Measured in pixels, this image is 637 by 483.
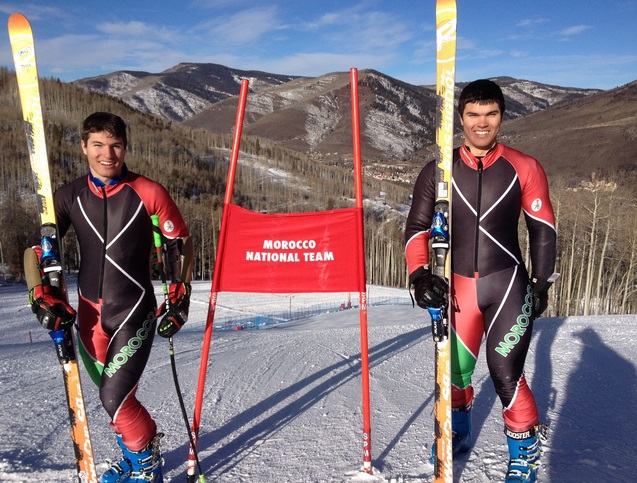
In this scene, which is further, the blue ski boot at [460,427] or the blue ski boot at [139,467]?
the blue ski boot at [460,427]

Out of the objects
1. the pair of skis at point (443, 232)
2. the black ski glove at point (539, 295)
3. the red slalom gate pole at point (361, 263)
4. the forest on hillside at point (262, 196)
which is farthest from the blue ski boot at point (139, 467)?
the forest on hillside at point (262, 196)

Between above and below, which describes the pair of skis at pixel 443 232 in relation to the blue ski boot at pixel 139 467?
above

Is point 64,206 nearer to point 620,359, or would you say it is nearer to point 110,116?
point 110,116

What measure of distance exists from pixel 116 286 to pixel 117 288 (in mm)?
15

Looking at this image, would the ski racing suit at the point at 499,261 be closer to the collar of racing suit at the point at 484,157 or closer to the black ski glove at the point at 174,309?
the collar of racing suit at the point at 484,157

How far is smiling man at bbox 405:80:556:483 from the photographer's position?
9.64ft

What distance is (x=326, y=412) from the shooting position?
14.8 ft

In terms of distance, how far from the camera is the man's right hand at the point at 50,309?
279 cm

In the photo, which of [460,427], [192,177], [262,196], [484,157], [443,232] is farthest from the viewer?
[192,177]

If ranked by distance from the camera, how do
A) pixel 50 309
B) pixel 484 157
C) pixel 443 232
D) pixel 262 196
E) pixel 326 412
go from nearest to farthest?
pixel 50 309, pixel 443 232, pixel 484 157, pixel 326 412, pixel 262 196

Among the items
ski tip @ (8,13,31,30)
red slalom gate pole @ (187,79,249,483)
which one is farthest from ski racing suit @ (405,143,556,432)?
ski tip @ (8,13,31,30)

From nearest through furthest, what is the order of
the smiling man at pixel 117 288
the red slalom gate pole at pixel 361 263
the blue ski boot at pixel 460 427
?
the smiling man at pixel 117 288 < the red slalom gate pole at pixel 361 263 < the blue ski boot at pixel 460 427

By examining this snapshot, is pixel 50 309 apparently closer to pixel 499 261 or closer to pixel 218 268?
pixel 218 268

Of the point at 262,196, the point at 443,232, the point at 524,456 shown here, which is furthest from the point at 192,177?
the point at 524,456
